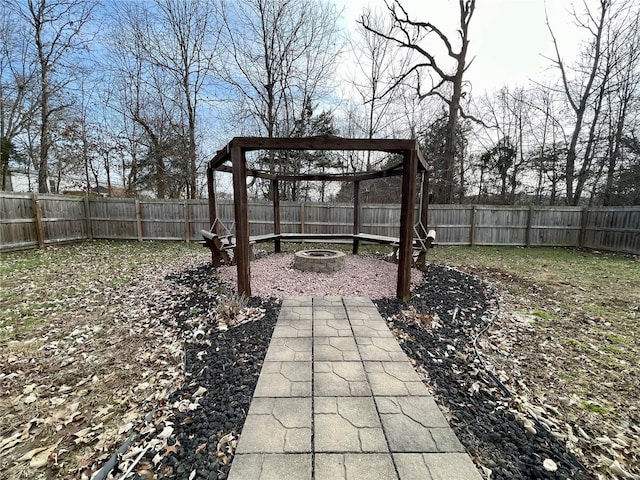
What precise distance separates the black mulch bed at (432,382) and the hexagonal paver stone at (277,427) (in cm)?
9

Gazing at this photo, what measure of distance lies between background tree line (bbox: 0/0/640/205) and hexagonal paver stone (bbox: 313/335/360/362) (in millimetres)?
9766

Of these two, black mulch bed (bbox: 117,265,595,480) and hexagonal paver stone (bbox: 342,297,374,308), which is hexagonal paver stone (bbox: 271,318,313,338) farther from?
hexagonal paver stone (bbox: 342,297,374,308)

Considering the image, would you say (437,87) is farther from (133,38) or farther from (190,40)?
(133,38)

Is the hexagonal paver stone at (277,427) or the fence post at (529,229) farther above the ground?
the fence post at (529,229)

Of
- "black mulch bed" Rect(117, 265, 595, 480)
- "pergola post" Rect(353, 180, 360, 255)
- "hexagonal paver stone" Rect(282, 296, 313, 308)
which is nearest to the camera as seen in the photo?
"black mulch bed" Rect(117, 265, 595, 480)

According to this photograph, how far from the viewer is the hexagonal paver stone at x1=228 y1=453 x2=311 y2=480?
4.32ft

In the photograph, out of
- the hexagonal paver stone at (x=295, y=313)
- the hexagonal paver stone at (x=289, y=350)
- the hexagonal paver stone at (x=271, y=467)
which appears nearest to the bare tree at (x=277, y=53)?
the hexagonal paver stone at (x=295, y=313)

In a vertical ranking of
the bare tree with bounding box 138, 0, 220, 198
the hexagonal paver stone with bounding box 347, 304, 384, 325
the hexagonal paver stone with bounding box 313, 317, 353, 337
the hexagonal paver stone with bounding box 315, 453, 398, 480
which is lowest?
the hexagonal paver stone with bounding box 313, 317, 353, 337

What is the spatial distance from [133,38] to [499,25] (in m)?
14.1

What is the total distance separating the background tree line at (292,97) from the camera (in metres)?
10.1

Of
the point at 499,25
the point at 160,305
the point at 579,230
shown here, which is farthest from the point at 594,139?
the point at 160,305

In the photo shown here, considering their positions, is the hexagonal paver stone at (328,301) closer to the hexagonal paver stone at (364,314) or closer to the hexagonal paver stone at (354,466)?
the hexagonal paver stone at (364,314)

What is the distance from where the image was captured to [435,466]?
1389 millimetres

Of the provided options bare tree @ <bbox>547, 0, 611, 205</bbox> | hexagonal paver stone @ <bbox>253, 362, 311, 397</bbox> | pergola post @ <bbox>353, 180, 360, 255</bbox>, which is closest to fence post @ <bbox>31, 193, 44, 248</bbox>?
pergola post @ <bbox>353, 180, 360, 255</bbox>
